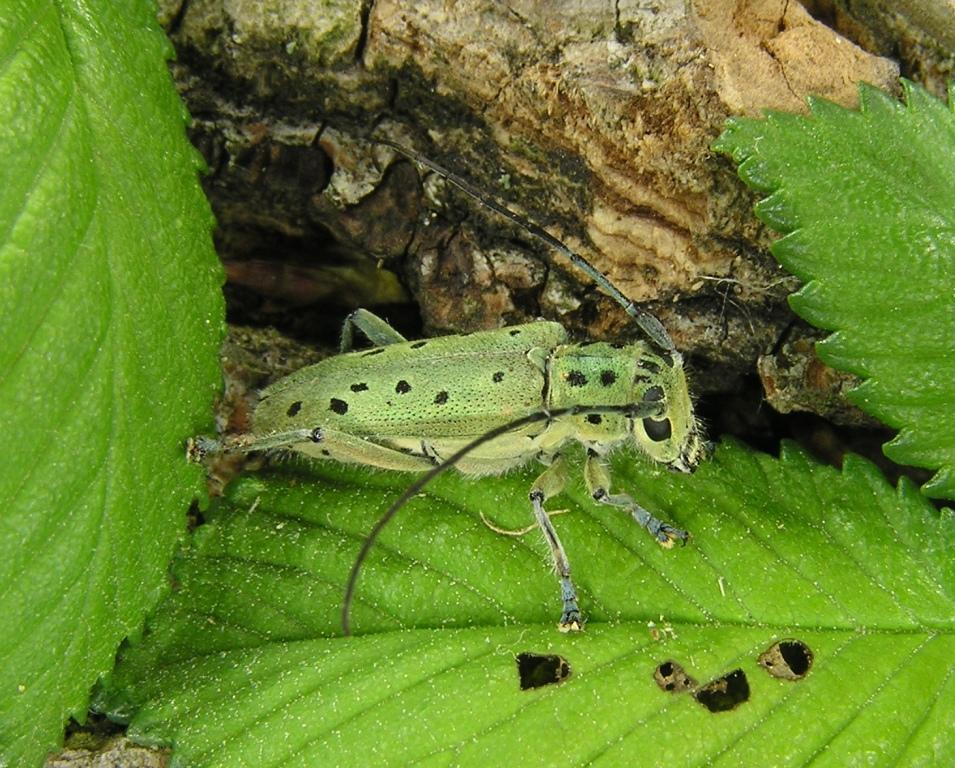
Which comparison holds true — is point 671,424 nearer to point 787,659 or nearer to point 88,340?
point 787,659

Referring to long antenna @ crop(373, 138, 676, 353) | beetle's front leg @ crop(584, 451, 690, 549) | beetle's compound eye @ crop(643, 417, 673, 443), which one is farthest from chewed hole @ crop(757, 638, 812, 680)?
long antenna @ crop(373, 138, 676, 353)

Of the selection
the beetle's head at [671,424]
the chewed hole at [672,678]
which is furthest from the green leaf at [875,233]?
the chewed hole at [672,678]

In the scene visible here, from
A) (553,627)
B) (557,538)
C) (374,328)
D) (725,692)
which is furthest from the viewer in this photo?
(374,328)

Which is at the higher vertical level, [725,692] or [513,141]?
[513,141]

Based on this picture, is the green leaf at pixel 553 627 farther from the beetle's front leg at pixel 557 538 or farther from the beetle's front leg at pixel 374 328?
the beetle's front leg at pixel 374 328

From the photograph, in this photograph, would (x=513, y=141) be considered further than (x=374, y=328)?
No

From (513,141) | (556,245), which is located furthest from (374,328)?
Answer: (513,141)

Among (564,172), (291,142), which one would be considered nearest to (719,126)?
(564,172)

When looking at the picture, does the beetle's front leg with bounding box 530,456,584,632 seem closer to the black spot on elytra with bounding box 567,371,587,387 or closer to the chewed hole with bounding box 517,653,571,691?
the chewed hole with bounding box 517,653,571,691
